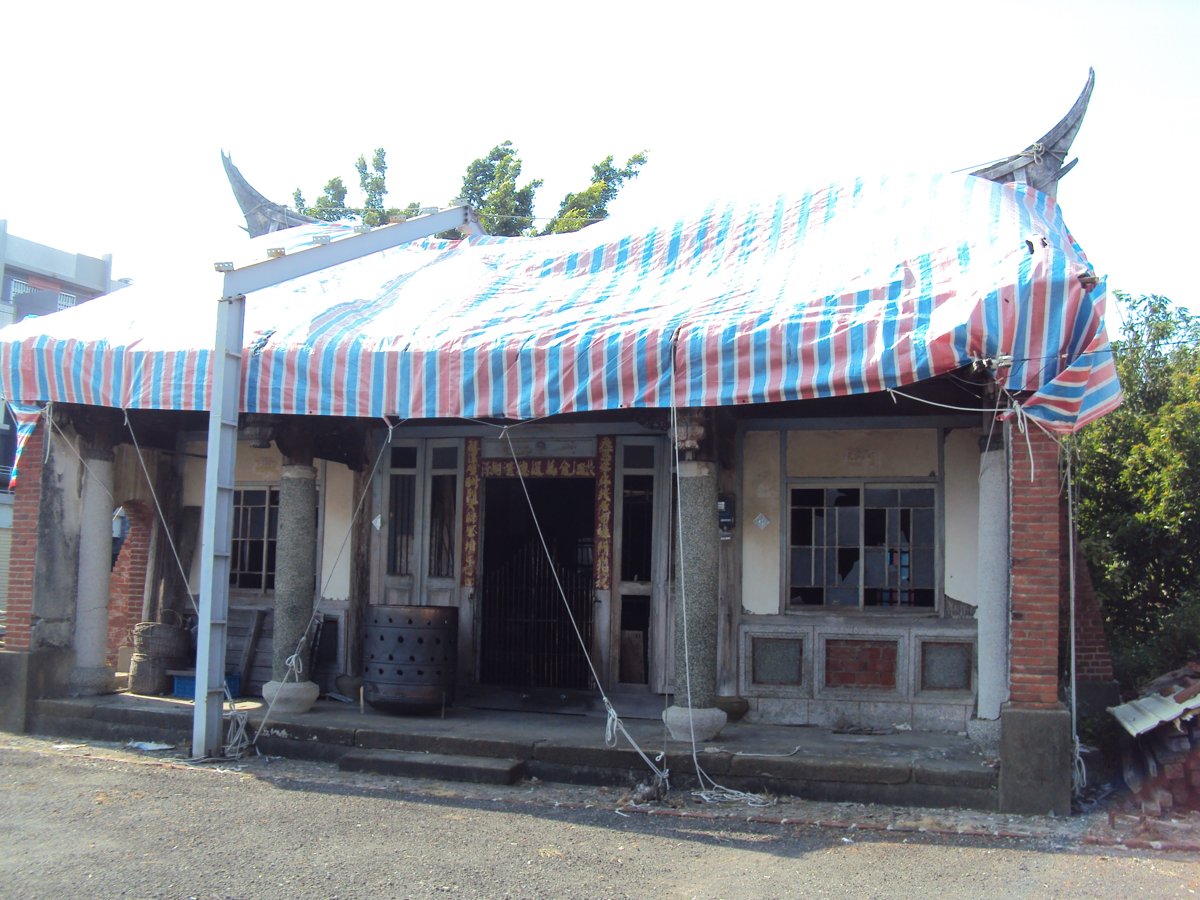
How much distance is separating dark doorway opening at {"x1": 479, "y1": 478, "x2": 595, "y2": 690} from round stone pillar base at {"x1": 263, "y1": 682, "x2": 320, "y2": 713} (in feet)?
6.00

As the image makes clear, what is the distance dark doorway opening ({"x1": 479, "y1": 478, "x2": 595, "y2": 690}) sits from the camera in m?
10.2

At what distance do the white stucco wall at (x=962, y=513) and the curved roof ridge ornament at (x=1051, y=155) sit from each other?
2.25 metres

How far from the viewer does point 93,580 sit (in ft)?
32.2

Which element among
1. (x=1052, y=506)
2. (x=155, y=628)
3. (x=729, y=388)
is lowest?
(x=155, y=628)

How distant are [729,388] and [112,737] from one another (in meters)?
6.05

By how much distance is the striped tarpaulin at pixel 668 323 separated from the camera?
263 inches

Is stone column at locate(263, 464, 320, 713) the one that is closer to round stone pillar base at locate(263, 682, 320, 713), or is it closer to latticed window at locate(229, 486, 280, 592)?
round stone pillar base at locate(263, 682, 320, 713)

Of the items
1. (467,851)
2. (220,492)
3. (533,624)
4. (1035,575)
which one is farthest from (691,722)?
(220,492)

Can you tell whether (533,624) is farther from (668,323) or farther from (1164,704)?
(1164,704)

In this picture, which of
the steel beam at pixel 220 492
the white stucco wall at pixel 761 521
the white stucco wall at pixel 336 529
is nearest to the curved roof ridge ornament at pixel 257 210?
the white stucco wall at pixel 336 529

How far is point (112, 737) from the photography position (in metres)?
9.07

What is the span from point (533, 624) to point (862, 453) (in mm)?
3481

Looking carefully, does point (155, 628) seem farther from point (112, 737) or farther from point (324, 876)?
point (324, 876)

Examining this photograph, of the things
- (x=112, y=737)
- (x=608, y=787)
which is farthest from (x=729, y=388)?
(x=112, y=737)
